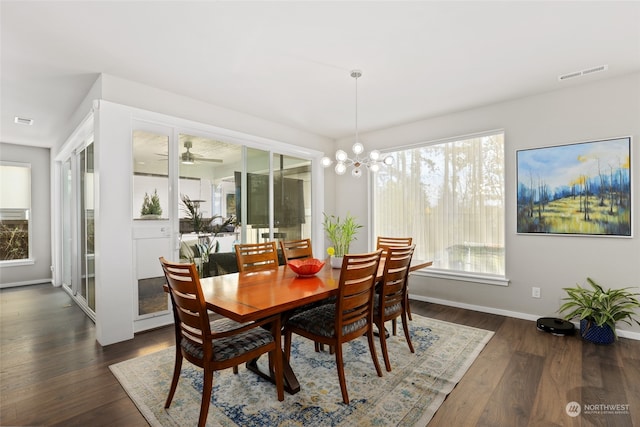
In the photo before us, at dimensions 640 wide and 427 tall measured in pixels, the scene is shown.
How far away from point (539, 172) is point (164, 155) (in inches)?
171

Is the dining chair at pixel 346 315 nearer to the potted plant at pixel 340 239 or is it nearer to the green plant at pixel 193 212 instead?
the potted plant at pixel 340 239

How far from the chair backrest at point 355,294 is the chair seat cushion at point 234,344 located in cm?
51

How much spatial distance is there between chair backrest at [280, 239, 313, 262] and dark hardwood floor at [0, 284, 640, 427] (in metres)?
1.46

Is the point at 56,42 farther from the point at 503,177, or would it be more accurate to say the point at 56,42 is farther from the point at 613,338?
the point at 613,338

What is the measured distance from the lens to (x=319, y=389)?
7.22 feet

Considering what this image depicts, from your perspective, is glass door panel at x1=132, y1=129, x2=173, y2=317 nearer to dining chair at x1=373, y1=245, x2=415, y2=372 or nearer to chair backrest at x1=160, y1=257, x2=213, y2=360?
chair backrest at x1=160, y1=257, x2=213, y2=360

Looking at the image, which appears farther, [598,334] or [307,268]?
[598,334]

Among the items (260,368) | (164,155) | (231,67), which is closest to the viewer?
(260,368)

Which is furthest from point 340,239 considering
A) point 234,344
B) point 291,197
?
point 291,197

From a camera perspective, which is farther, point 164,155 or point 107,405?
point 164,155

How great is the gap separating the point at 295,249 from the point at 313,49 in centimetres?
201

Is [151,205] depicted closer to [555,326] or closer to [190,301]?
[190,301]

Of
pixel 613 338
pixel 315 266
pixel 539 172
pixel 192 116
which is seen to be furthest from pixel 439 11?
pixel 613 338

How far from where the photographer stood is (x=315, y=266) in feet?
8.46
